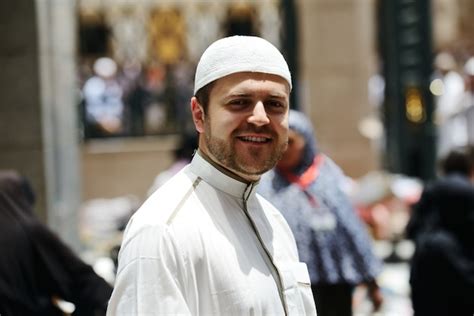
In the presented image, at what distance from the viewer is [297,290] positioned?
3.10m

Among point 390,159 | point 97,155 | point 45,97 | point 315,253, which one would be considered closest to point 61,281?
point 315,253

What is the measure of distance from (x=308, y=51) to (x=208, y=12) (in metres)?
7.10

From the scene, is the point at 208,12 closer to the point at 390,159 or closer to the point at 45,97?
the point at 390,159

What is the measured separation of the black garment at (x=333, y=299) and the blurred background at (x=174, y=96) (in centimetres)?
259

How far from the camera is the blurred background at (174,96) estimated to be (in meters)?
10.3

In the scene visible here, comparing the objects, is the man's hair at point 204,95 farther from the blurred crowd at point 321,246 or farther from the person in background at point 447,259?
the person in background at point 447,259

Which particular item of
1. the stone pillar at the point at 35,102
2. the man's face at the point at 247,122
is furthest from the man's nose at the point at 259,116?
the stone pillar at the point at 35,102

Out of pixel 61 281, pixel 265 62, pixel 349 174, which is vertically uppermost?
pixel 265 62

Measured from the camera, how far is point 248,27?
915 inches

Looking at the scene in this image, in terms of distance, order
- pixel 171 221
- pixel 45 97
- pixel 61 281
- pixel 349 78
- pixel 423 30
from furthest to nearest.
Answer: pixel 349 78 < pixel 423 30 < pixel 45 97 < pixel 61 281 < pixel 171 221

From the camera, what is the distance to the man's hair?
9.84ft

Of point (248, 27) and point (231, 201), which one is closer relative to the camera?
point (231, 201)

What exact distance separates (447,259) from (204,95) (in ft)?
13.3

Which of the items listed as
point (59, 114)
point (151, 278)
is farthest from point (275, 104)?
point (59, 114)
